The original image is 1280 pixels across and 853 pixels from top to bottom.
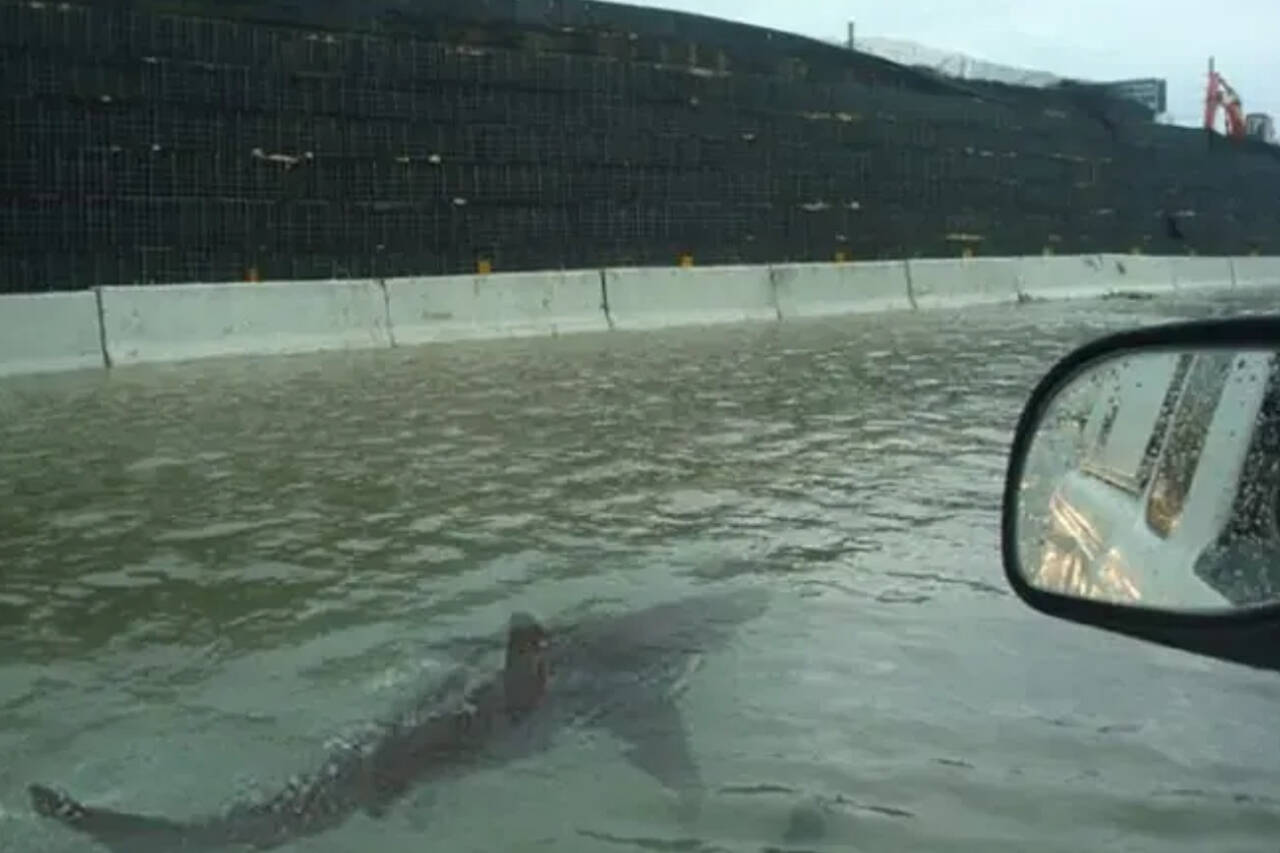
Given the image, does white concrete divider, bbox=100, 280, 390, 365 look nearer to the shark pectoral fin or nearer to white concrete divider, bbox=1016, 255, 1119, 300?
the shark pectoral fin

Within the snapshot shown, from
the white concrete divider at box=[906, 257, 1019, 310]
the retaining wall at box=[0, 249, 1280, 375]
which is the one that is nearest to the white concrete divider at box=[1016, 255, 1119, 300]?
the white concrete divider at box=[906, 257, 1019, 310]

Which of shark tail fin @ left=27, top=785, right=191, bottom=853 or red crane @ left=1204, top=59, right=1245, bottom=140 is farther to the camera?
red crane @ left=1204, top=59, right=1245, bottom=140

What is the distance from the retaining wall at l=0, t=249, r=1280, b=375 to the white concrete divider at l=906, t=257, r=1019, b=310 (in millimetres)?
30

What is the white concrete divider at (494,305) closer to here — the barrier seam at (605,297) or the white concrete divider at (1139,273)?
the barrier seam at (605,297)

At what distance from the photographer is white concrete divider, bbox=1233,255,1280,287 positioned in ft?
126

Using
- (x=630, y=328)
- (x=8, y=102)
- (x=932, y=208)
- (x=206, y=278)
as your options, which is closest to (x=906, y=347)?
(x=630, y=328)

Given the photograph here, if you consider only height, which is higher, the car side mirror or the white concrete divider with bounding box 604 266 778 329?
the car side mirror

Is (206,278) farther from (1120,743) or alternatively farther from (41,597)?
(1120,743)

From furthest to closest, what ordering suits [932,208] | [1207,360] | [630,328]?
[932,208], [630,328], [1207,360]

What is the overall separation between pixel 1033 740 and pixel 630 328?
16.5 metres

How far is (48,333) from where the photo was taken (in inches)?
604

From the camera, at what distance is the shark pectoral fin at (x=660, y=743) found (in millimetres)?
4465

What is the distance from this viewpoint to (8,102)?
1717 centimetres

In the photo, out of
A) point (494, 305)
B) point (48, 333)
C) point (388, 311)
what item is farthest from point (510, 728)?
point (494, 305)
